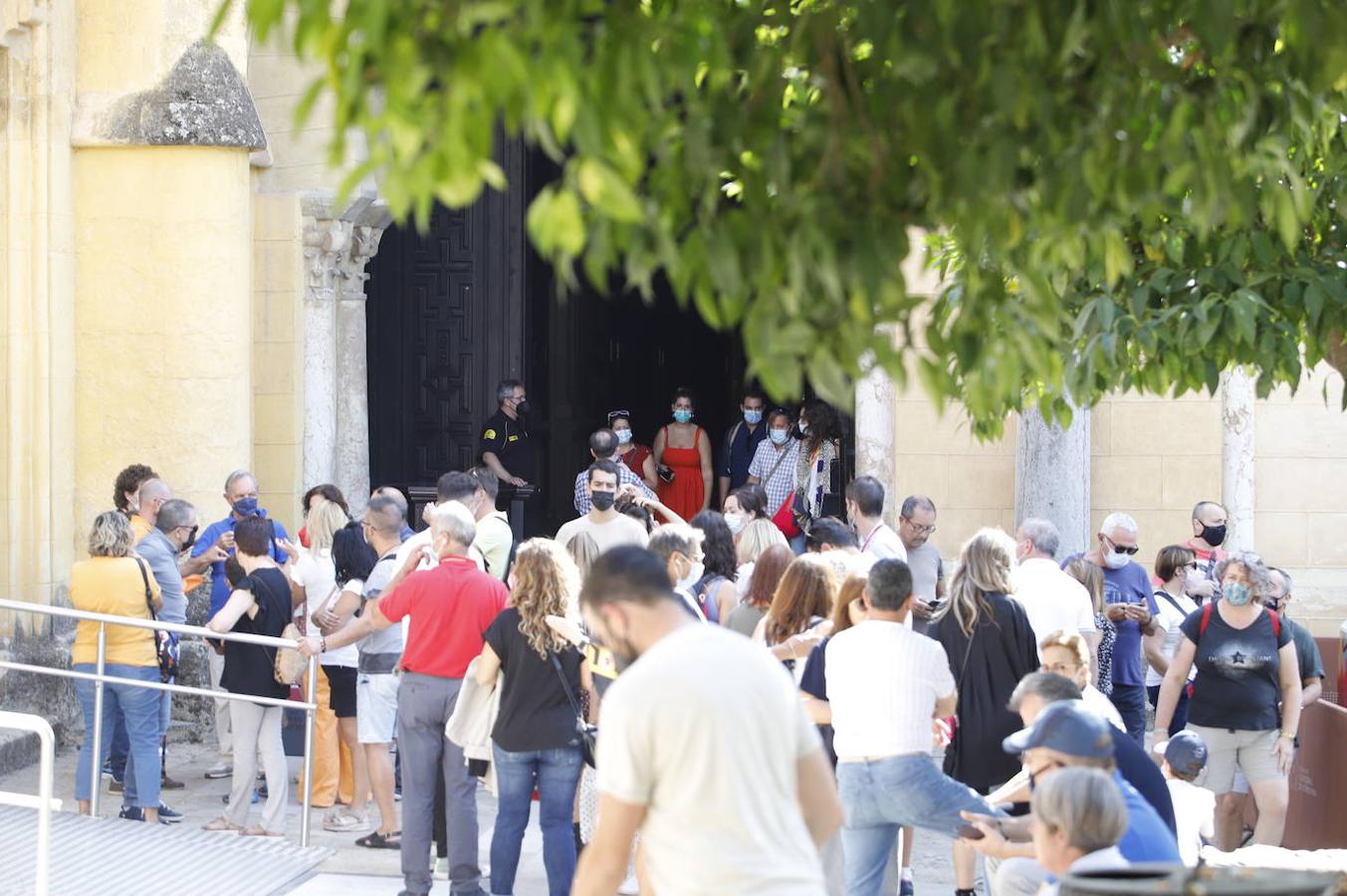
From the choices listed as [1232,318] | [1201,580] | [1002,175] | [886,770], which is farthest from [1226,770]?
[1002,175]

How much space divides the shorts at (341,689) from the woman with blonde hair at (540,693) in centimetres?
200

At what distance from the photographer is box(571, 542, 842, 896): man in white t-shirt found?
12.2 ft

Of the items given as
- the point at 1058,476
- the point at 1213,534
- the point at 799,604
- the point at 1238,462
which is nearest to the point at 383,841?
the point at 799,604

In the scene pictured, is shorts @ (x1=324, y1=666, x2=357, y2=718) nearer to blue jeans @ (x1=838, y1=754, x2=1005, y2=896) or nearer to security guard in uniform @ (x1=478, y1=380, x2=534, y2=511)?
blue jeans @ (x1=838, y1=754, x2=1005, y2=896)

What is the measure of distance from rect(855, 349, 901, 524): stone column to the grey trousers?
5.52m

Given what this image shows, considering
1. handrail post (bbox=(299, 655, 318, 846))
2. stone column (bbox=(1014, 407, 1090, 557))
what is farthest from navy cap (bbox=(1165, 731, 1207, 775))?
stone column (bbox=(1014, 407, 1090, 557))

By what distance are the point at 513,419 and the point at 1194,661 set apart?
24.2 feet

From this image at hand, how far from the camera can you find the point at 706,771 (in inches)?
146

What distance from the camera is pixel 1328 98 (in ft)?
15.4

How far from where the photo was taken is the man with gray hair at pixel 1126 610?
28.6 feet

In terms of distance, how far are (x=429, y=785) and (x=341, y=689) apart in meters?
1.54

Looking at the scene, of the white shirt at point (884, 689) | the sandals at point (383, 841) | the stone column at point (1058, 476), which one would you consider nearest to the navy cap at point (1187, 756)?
the white shirt at point (884, 689)

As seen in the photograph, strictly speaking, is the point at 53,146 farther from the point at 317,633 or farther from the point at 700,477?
the point at 700,477

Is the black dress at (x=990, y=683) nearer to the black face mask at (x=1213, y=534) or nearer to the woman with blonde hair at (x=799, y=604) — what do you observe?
the woman with blonde hair at (x=799, y=604)
